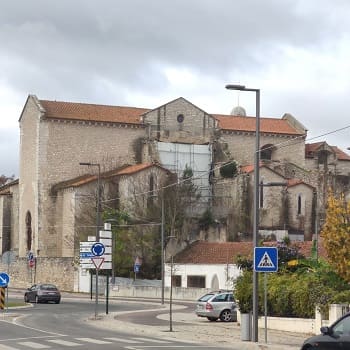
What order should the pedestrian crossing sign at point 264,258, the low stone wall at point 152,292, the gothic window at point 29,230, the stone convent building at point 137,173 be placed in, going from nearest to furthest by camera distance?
the pedestrian crossing sign at point 264,258 → the low stone wall at point 152,292 → the stone convent building at point 137,173 → the gothic window at point 29,230

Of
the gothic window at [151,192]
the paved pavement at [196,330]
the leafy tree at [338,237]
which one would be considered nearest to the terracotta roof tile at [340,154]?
the gothic window at [151,192]

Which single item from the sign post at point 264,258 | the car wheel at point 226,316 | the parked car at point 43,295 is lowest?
the parked car at point 43,295

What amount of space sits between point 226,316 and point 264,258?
13.7m

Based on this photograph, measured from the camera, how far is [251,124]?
102562 mm

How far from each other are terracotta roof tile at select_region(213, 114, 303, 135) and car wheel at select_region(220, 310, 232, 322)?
6247cm

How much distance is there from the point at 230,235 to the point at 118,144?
59.8ft

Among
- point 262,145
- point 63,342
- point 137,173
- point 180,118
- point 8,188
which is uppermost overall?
point 180,118

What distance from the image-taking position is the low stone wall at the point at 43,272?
7994cm

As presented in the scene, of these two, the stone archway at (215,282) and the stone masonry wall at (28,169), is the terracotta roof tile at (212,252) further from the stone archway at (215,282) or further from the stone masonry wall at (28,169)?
the stone masonry wall at (28,169)

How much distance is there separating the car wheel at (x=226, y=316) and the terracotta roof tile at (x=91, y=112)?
5714 cm

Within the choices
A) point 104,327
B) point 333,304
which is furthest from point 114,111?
point 333,304

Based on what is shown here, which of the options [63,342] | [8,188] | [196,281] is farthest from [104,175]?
[63,342]

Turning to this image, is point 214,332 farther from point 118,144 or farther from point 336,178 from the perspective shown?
point 336,178

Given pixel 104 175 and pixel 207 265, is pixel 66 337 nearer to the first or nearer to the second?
pixel 207 265
